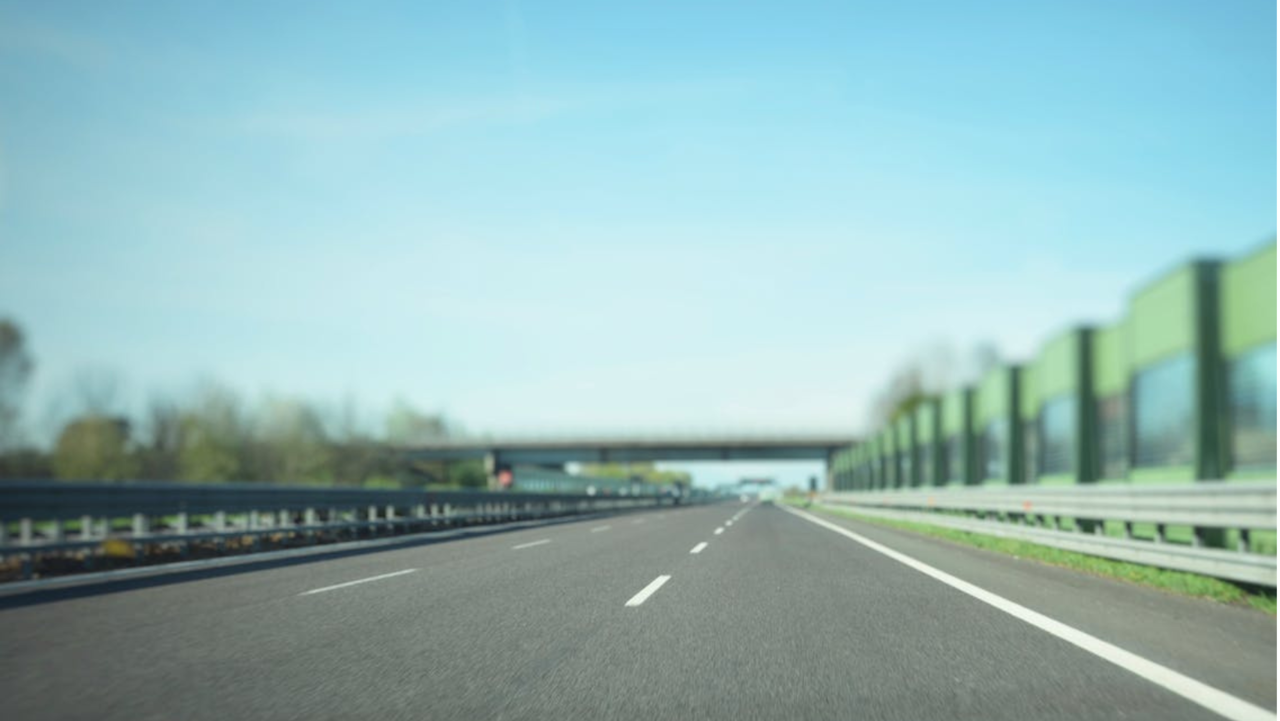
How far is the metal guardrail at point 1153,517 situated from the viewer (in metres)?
7.86

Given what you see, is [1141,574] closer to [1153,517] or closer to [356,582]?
[1153,517]

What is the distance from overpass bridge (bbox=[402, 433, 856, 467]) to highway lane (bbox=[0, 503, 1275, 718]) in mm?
62906

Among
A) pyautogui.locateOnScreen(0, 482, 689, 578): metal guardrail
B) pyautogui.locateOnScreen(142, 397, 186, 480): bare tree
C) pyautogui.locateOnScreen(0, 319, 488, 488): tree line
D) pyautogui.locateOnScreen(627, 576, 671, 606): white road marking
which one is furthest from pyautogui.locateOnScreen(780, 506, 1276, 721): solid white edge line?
pyautogui.locateOnScreen(142, 397, 186, 480): bare tree

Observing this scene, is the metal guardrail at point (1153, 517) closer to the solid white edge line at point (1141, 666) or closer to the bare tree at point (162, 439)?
the solid white edge line at point (1141, 666)

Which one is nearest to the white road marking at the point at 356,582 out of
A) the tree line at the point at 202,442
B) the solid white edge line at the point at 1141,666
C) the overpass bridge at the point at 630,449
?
the solid white edge line at the point at 1141,666

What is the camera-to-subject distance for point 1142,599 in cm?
841

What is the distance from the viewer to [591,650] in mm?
6051

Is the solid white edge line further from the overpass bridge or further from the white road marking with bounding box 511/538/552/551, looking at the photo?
the overpass bridge

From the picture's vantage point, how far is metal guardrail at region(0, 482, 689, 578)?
38.8ft

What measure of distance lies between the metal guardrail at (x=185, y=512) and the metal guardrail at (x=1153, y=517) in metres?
12.7

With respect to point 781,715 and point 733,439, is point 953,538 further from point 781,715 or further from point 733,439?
point 733,439

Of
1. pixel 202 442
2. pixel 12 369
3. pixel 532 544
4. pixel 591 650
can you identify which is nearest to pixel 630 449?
pixel 202 442

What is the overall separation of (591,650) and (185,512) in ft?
37.2

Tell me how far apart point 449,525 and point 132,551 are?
13.3 meters
